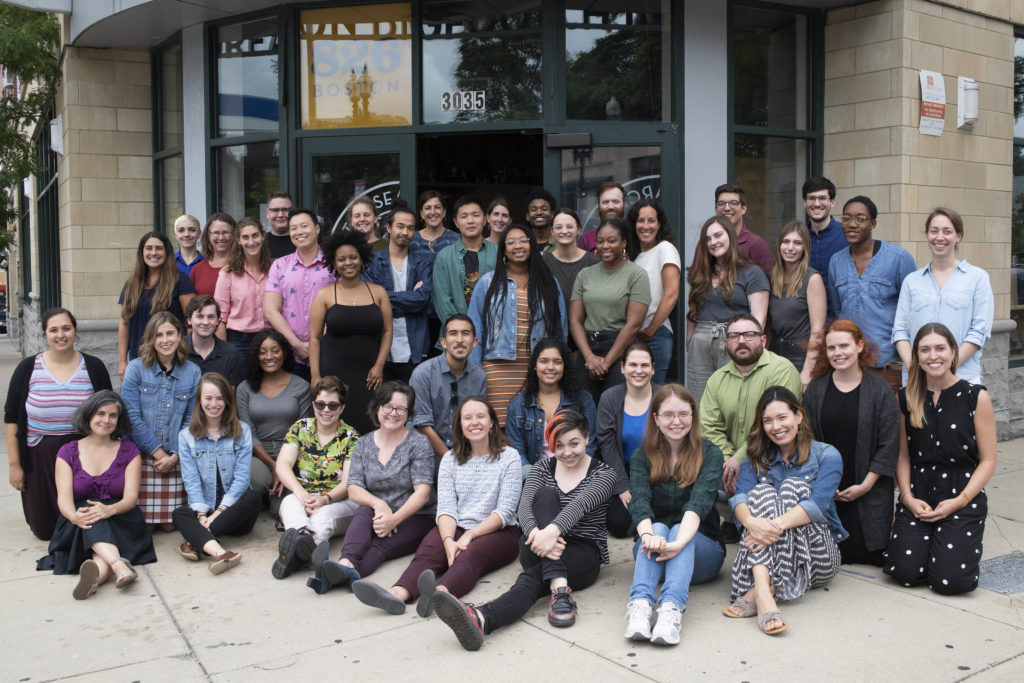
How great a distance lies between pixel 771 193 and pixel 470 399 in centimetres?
428

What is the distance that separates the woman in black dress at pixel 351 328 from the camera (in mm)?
6125

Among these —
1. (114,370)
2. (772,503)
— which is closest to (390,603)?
(772,503)

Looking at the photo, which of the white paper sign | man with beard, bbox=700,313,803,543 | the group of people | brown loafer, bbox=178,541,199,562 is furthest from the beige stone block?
the white paper sign

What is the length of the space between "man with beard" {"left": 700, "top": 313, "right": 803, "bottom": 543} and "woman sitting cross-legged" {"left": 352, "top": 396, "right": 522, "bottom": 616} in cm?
113

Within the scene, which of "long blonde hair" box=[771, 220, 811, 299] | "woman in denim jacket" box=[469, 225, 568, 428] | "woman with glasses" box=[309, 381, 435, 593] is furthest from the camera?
"woman in denim jacket" box=[469, 225, 568, 428]

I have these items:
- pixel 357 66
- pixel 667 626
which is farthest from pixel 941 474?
pixel 357 66

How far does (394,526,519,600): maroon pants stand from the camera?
4.63m

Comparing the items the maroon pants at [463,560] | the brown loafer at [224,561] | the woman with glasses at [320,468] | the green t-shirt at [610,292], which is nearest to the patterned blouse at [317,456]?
the woman with glasses at [320,468]

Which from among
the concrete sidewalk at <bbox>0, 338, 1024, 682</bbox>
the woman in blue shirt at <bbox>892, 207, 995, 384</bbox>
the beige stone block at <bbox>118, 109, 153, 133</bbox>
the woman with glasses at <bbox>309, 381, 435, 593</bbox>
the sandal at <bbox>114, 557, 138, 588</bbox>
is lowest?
the concrete sidewalk at <bbox>0, 338, 1024, 682</bbox>

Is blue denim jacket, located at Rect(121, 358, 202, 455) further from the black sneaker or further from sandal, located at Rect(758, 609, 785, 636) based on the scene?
sandal, located at Rect(758, 609, 785, 636)

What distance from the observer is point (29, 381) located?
5.73 meters

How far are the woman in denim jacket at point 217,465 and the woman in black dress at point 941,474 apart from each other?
140 inches

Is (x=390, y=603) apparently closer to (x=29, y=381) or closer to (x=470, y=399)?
(x=470, y=399)

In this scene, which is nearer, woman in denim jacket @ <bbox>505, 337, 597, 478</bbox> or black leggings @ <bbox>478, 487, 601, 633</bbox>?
black leggings @ <bbox>478, 487, 601, 633</bbox>
